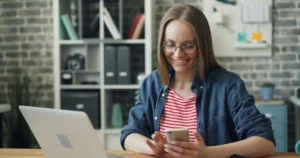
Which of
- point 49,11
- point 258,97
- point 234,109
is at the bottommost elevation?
point 258,97

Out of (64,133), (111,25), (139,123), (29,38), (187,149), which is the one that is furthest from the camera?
(29,38)

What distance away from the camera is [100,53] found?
4.16 m

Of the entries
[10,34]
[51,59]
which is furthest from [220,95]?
[10,34]

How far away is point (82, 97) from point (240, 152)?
259cm

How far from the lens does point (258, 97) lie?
4.34 m

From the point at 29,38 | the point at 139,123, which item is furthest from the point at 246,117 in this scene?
the point at 29,38

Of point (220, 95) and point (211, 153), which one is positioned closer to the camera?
point (211, 153)

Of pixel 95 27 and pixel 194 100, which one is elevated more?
pixel 95 27

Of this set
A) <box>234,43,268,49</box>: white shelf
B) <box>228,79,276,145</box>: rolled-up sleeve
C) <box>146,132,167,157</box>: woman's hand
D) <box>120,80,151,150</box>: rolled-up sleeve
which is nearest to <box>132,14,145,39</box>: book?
<box>234,43,268,49</box>: white shelf

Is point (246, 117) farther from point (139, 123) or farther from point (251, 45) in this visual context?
point (251, 45)

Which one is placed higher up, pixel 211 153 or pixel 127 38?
pixel 127 38

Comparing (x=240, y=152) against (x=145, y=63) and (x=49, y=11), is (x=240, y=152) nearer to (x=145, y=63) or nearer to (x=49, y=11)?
(x=145, y=63)

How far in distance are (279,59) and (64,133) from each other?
336 cm

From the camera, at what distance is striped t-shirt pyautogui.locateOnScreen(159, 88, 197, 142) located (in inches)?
76.7
